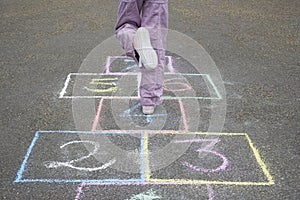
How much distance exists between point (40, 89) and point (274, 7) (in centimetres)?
542

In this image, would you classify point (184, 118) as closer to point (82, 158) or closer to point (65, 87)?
point (82, 158)

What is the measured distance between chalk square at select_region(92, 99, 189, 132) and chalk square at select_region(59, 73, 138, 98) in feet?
0.55

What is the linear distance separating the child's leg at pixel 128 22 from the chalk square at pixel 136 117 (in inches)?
20.3

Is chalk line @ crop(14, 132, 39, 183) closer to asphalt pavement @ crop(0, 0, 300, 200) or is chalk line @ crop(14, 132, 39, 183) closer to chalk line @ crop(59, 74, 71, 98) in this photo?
asphalt pavement @ crop(0, 0, 300, 200)

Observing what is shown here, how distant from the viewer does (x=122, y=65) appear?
469 cm

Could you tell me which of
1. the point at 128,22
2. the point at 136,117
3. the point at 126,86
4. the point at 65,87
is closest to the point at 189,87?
the point at 126,86

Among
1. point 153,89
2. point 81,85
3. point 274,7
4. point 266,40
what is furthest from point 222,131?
point 274,7

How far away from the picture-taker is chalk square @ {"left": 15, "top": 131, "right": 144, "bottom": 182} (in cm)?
276

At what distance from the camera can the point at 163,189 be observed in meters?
2.64

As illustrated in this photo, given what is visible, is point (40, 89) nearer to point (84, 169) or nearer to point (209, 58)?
point (84, 169)

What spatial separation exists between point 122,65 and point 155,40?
130 centimetres

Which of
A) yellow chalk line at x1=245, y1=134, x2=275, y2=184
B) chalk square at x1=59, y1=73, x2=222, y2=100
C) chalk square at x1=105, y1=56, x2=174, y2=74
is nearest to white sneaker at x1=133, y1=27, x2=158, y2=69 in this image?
chalk square at x1=59, y1=73, x2=222, y2=100

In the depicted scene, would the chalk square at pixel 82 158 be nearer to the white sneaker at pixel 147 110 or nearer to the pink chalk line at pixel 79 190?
the pink chalk line at pixel 79 190

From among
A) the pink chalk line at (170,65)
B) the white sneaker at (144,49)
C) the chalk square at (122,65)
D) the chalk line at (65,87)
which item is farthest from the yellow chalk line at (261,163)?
the chalk line at (65,87)
